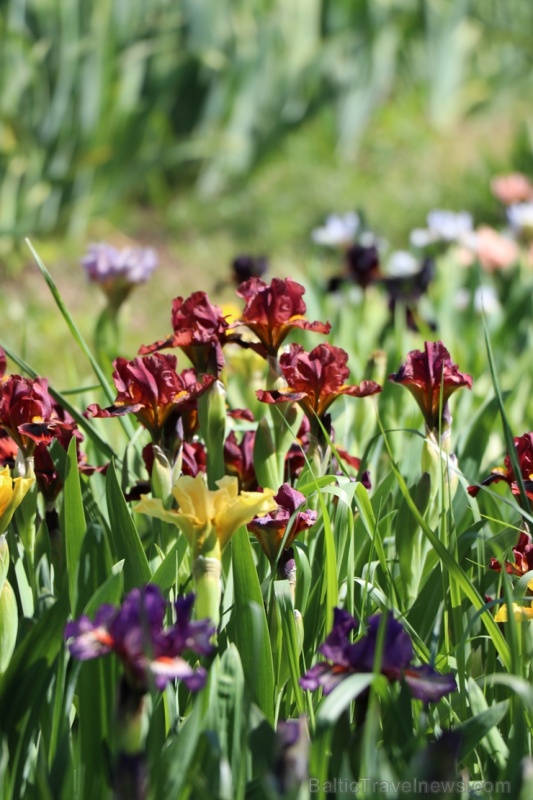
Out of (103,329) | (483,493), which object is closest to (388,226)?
(103,329)

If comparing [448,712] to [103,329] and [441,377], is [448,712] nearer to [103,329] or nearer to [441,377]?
[441,377]

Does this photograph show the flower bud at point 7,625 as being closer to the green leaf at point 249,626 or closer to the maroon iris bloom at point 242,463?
the green leaf at point 249,626

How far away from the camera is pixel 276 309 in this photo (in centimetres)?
130

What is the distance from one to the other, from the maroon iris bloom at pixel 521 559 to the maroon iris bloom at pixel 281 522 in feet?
0.74

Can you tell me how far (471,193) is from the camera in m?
4.82

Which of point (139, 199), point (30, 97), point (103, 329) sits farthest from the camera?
point (139, 199)

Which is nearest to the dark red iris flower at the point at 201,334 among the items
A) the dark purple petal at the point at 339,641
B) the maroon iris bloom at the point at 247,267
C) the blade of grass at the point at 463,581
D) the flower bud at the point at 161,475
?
the flower bud at the point at 161,475

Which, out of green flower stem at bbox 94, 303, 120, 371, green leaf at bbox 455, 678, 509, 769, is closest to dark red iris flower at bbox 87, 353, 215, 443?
green leaf at bbox 455, 678, 509, 769

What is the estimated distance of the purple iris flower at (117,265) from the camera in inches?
87.2

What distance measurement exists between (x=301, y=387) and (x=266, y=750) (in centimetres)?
47

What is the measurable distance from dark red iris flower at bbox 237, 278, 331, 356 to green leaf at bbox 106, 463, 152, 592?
1.01ft

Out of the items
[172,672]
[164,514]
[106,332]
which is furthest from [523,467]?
[106,332]

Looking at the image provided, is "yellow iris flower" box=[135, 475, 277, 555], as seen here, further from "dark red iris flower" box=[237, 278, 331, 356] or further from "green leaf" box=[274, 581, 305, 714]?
"dark red iris flower" box=[237, 278, 331, 356]

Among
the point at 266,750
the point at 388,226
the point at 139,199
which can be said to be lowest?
the point at 266,750
